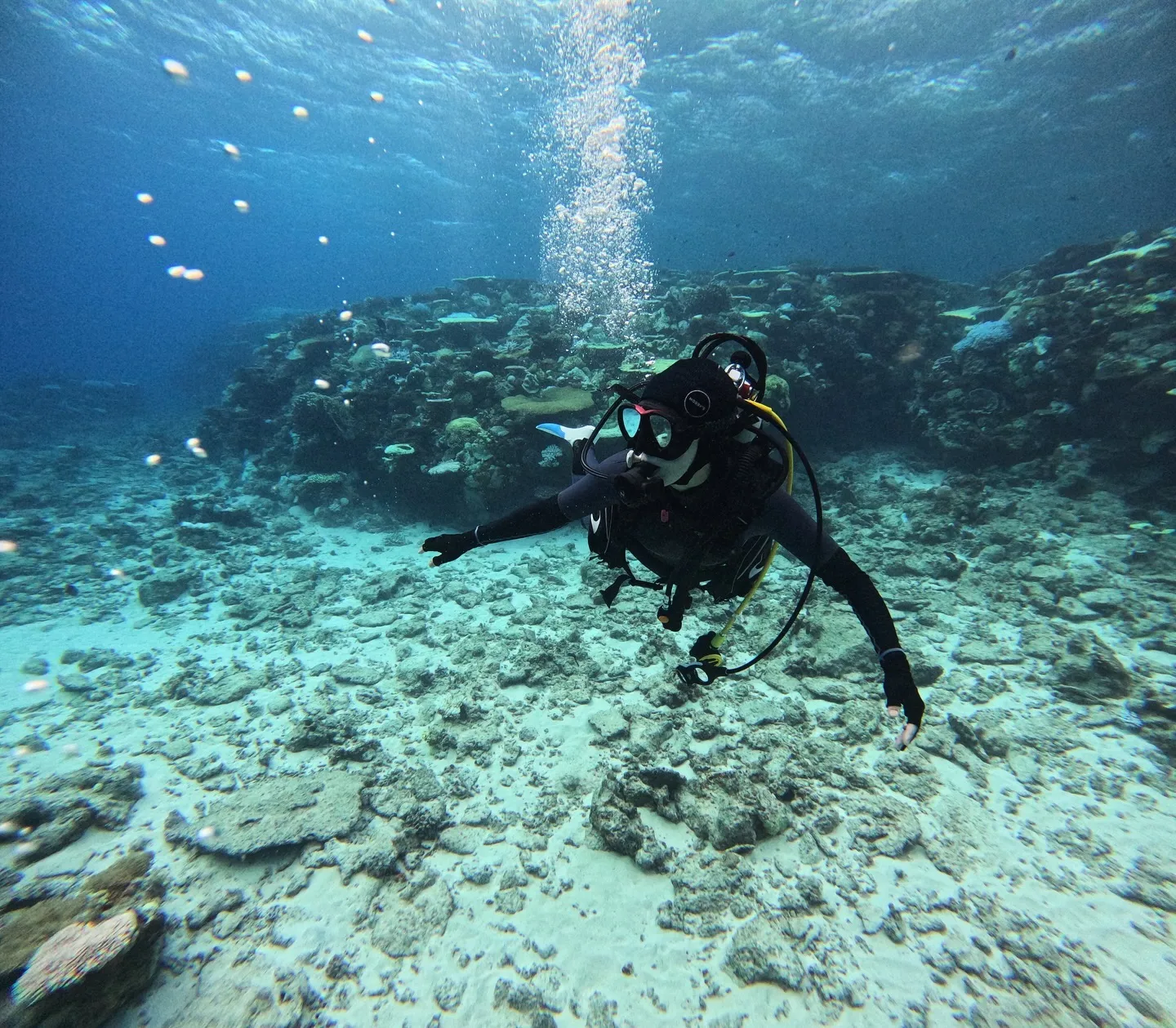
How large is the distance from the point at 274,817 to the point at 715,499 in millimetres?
4491

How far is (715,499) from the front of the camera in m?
2.61

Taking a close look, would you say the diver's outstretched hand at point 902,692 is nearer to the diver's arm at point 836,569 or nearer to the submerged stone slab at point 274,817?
the diver's arm at point 836,569

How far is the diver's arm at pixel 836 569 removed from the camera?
8.09 feet

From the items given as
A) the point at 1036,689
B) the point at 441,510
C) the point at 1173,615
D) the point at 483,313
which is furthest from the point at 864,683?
the point at 483,313

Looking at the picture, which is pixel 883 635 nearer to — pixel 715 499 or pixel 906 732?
pixel 906 732

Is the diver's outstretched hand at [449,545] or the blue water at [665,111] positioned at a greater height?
the blue water at [665,111]

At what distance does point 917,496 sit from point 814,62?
28.3 meters

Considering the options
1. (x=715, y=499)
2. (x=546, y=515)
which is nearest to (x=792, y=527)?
(x=715, y=499)

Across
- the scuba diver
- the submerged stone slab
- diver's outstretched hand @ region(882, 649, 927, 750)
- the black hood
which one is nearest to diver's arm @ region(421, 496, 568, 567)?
the scuba diver

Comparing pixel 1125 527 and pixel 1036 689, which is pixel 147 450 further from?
pixel 1125 527

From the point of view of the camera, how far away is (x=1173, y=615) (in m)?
5.91

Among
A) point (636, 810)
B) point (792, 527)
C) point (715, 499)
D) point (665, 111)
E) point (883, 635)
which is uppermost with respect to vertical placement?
point (665, 111)

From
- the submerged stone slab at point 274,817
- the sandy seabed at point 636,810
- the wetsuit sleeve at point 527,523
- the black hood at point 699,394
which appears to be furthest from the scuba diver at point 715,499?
the submerged stone slab at point 274,817

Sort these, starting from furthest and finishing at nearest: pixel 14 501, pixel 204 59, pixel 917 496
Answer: pixel 204 59
pixel 14 501
pixel 917 496
